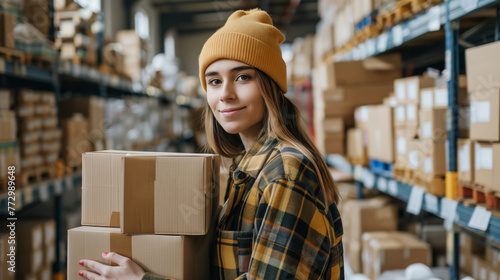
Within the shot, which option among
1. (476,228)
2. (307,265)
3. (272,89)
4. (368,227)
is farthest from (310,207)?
(368,227)

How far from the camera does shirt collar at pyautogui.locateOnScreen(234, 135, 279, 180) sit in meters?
1.10

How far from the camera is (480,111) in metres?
1.62

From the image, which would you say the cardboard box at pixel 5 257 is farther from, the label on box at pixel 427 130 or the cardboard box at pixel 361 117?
the cardboard box at pixel 361 117

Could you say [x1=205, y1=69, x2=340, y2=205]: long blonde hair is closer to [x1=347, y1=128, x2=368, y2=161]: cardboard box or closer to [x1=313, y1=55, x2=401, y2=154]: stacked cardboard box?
[x1=347, y1=128, x2=368, y2=161]: cardboard box

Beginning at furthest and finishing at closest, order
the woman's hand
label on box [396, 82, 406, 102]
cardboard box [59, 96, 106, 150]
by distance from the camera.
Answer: cardboard box [59, 96, 106, 150]
label on box [396, 82, 406, 102]
the woman's hand

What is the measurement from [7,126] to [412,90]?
2265 millimetres

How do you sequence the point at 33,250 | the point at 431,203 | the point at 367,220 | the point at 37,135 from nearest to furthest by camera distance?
the point at 431,203
the point at 33,250
the point at 37,135
the point at 367,220

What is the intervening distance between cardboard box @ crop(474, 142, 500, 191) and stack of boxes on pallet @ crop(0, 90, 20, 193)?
2.33m

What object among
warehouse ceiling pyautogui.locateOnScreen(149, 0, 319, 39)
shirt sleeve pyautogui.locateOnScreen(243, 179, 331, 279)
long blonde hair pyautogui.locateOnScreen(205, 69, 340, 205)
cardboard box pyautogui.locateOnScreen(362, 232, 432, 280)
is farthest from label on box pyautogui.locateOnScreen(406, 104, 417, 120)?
warehouse ceiling pyautogui.locateOnScreen(149, 0, 319, 39)

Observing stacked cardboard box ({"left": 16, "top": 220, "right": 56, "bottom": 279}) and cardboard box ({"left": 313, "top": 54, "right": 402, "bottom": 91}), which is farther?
cardboard box ({"left": 313, "top": 54, "right": 402, "bottom": 91})

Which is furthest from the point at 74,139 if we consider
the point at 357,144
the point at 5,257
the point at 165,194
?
the point at 165,194

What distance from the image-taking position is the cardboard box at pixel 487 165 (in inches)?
60.1

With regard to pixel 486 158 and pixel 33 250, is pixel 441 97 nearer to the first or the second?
pixel 486 158

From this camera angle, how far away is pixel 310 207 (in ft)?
3.29
